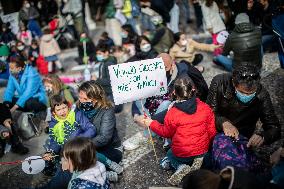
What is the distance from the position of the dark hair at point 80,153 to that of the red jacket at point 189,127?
1.20 metres

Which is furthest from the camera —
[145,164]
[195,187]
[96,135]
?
[145,164]

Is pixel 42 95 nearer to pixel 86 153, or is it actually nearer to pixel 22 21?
pixel 86 153

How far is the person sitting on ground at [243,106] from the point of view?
4.30 metres

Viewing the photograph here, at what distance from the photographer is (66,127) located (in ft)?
16.4

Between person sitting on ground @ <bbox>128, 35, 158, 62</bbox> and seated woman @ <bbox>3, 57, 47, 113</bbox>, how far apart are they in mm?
1830

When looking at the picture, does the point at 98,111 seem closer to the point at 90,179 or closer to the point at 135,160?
the point at 135,160

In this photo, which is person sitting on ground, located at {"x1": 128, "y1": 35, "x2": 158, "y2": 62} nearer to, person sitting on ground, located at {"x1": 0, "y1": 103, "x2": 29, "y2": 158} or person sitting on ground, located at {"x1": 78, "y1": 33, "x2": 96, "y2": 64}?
person sitting on ground, located at {"x1": 0, "y1": 103, "x2": 29, "y2": 158}

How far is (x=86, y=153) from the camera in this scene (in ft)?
11.7

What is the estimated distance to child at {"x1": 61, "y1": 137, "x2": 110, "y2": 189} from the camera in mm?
3543

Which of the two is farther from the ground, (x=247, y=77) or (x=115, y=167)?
(x=247, y=77)

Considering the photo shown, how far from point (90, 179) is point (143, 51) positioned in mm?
4243

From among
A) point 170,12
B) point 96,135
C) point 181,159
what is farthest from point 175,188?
point 170,12

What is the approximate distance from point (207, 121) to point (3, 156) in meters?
3.61

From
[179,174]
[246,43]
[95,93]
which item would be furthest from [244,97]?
[246,43]
